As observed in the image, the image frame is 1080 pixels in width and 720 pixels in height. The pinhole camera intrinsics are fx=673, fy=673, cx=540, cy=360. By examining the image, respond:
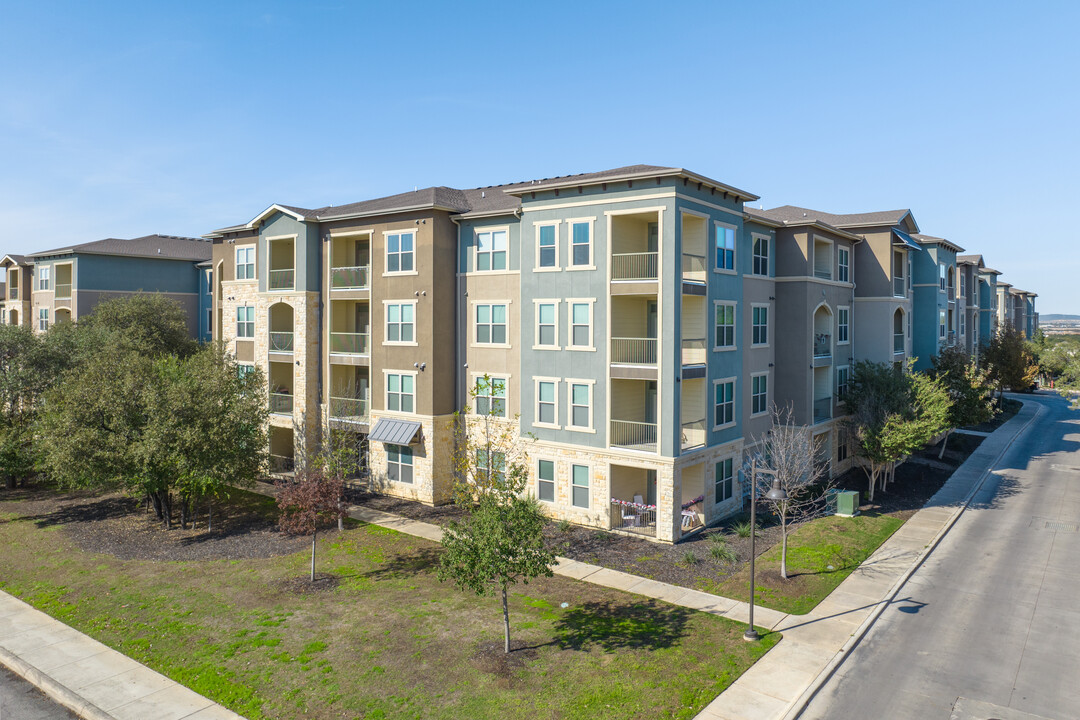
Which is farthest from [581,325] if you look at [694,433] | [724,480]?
[724,480]

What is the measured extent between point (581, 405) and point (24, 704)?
1819 cm

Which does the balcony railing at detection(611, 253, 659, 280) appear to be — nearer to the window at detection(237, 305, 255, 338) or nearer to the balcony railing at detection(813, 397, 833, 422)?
the balcony railing at detection(813, 397, 833, 422)

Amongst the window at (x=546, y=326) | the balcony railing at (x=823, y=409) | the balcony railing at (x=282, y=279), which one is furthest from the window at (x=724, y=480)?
the balcony railing at (x=282, y=279)

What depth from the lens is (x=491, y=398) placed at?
29266 millimetres

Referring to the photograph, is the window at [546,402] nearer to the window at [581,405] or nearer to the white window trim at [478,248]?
the window at [581,405]

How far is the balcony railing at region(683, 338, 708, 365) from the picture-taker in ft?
85.9

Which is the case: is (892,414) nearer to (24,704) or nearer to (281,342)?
(281,342)

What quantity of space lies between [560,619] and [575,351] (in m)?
11.1

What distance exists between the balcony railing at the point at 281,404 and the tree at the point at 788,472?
22.9 meters

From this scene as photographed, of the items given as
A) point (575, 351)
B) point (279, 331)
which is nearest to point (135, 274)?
point (279, 331)

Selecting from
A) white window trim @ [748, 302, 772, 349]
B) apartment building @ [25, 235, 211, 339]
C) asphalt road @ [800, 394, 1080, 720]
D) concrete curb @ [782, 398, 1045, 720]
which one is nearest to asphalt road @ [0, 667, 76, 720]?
concrete curb @ [782, 398, 1045, 720]

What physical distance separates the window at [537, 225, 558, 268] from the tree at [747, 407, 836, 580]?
10863mm

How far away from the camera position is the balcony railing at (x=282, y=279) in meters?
33.6

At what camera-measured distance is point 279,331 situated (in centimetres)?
3497
